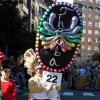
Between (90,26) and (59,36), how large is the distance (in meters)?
117

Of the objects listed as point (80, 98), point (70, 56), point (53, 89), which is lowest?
point (80, 98)

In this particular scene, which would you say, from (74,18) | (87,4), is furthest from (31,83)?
(87,4)

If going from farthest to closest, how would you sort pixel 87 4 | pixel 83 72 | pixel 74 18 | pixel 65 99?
pixel 87 4, pixel 83 72, pixel 65 99, pixel 74 18

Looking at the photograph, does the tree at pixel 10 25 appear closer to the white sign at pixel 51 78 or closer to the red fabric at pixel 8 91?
the red fabric at pixel 8 91

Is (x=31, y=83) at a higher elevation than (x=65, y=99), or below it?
higher

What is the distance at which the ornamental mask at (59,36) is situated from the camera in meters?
6.91

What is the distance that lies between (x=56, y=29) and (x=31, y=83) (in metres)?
1.10

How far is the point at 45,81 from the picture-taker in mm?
7004

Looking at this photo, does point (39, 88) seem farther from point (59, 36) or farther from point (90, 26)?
point (90, 26)

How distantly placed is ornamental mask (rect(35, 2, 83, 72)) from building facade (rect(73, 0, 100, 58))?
371 ft

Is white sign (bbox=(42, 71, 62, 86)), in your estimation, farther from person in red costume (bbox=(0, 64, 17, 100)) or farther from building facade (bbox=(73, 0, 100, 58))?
building facade (bbox=(73, 0, 100, 58))

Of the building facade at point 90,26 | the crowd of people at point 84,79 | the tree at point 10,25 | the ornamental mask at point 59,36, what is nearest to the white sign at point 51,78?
the ornamental mask at point 59,36

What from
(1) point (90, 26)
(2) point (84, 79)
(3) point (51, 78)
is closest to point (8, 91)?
(3) point (51, 78)

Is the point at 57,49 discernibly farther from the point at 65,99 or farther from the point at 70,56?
the point at 65,99
